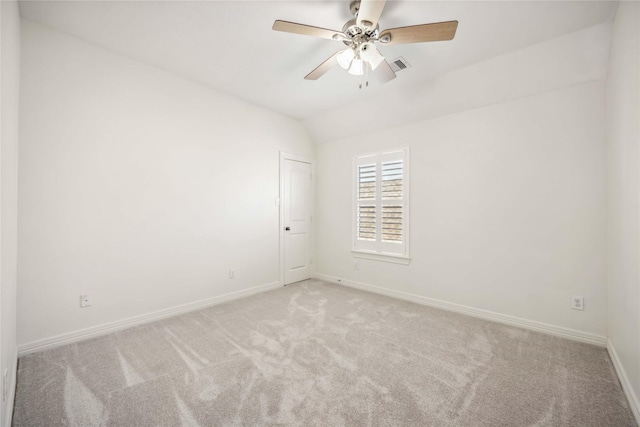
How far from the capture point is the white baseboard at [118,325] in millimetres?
2205

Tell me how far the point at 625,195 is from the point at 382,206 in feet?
7.66

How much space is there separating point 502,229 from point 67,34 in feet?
15.0

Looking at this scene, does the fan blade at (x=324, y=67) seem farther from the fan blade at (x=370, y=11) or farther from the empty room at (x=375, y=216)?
the fan blade at (x=370, y=11)

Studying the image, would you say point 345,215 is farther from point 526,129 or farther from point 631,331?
point 631,331

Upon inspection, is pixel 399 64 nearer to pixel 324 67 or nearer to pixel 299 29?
pixel 324 67

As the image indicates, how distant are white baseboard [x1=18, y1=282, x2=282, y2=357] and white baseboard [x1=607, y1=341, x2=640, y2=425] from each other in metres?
3.56

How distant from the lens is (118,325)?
8.57ft

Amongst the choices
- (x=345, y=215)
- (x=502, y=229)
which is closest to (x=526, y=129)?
(x=502, y=229)

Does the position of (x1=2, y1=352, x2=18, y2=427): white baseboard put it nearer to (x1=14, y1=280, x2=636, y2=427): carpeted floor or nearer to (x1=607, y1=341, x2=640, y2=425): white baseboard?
(x1=14, y1=280, x2=636, y2=427): carpeted floor

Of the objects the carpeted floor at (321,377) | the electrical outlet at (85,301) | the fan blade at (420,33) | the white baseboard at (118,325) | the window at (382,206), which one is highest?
the fan blade at (420,33)

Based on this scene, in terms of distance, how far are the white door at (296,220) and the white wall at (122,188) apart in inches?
22.1

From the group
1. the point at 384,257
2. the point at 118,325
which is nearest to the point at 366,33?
the point at 384,257

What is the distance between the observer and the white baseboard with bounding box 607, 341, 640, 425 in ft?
5.05

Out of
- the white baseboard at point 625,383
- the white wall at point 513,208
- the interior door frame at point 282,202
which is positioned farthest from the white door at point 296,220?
the white baseboard at point 625,383
